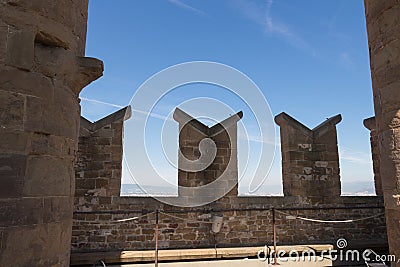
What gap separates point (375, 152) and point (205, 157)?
4.77m

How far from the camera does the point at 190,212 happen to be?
6.59 m

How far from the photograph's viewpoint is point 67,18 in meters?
2.12

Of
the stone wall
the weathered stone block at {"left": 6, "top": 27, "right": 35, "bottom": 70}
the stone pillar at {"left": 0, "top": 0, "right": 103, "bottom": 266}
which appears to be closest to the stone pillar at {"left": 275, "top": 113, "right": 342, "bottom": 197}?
the stone wall

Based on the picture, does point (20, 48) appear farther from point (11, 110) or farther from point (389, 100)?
point (389, 100)

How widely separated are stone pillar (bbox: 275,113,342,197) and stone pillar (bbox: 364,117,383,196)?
1.09 meters

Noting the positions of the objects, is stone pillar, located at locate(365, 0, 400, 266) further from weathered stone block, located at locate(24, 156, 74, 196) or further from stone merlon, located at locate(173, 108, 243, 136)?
stone merlon, located at locate(173, 108, 243, 136)

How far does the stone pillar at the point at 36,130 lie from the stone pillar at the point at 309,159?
615 centimetres

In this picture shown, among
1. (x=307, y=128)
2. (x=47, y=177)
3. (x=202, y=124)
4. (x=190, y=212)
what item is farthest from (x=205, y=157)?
(x=47, y=177)

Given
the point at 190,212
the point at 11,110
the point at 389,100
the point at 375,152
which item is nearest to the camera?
the point at 11,110

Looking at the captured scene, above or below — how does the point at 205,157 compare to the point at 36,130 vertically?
above

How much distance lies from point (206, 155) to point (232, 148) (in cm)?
67

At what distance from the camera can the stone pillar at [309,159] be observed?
7352 millimetres

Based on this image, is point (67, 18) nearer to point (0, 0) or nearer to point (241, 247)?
point (0, 0)

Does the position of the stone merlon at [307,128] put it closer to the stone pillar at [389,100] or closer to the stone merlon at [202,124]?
the stone merlon at [202,124]
